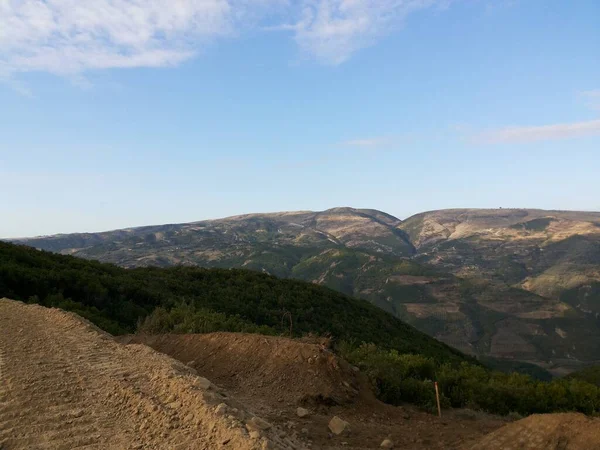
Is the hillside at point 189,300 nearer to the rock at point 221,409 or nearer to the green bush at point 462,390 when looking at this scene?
the green bush at point 462,390

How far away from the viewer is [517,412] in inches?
466

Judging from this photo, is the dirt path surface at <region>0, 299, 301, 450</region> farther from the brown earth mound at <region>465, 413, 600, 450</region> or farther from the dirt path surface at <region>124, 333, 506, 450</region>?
the brown earth mound at <region>465, 413, 600, 450</region>

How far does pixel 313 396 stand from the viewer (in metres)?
9.41

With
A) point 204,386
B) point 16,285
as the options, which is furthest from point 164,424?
point 16,285

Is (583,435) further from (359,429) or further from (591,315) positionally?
(591,315)

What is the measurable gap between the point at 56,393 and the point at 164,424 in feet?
9.48

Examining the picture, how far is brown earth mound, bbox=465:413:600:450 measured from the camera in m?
5.97

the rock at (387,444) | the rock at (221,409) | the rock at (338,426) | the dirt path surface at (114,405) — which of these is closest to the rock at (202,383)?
the dirt path surface at (114,405)

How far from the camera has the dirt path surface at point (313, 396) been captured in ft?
25.2

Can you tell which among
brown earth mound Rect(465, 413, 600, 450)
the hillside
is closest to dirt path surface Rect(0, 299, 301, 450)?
brown earth mound Rect(465, 413, 600, 450)

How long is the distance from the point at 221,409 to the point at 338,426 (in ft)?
7.42

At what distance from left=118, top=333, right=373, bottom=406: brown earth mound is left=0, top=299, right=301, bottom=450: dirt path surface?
1.54m

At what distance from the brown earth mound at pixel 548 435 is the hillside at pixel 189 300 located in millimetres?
→ 7870

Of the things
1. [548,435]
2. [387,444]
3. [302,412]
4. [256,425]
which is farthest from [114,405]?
[548,435]
